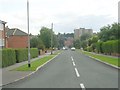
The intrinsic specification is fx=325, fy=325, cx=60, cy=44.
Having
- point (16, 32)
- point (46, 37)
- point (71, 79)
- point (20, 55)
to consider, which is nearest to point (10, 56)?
point (20, 55)

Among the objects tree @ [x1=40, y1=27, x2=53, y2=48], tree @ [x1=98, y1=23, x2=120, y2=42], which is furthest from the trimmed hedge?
tree @ [x1=40, y1=27, x2=53, y2=48]

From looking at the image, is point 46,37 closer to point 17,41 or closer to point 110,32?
point 17,41

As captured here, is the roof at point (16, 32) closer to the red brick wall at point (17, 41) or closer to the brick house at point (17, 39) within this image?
the brick house at point (17, 39)

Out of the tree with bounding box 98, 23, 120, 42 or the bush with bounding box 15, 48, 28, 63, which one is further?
the tree with bounding box 98, 23, 120, 42

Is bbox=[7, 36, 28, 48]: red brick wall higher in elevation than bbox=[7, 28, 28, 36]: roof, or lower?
lower

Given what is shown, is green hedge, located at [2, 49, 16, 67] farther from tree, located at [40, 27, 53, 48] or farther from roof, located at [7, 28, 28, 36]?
tree, located at [40, 27, 53, 48]

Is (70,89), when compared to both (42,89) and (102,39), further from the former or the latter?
(102,39)

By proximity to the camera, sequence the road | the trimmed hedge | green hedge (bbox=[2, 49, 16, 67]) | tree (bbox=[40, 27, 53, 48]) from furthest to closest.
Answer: tree (bbox=[40, 27, 53, 48])
the trimmed hedge
green hedge (bbox=[2, 49, 16, 67])
the road

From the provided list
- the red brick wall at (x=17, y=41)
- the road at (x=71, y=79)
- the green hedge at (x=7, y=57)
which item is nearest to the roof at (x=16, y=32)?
the red brick wall at (x=17, y=41)

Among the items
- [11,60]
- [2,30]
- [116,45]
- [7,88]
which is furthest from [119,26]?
[7,88]

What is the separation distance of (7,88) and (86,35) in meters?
171

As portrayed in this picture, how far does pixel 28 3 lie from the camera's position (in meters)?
28.8

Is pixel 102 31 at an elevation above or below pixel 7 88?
above

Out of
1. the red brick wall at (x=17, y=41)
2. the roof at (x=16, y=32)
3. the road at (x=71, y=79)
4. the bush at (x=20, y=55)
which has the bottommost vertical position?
the road at (x=71, y=79)
